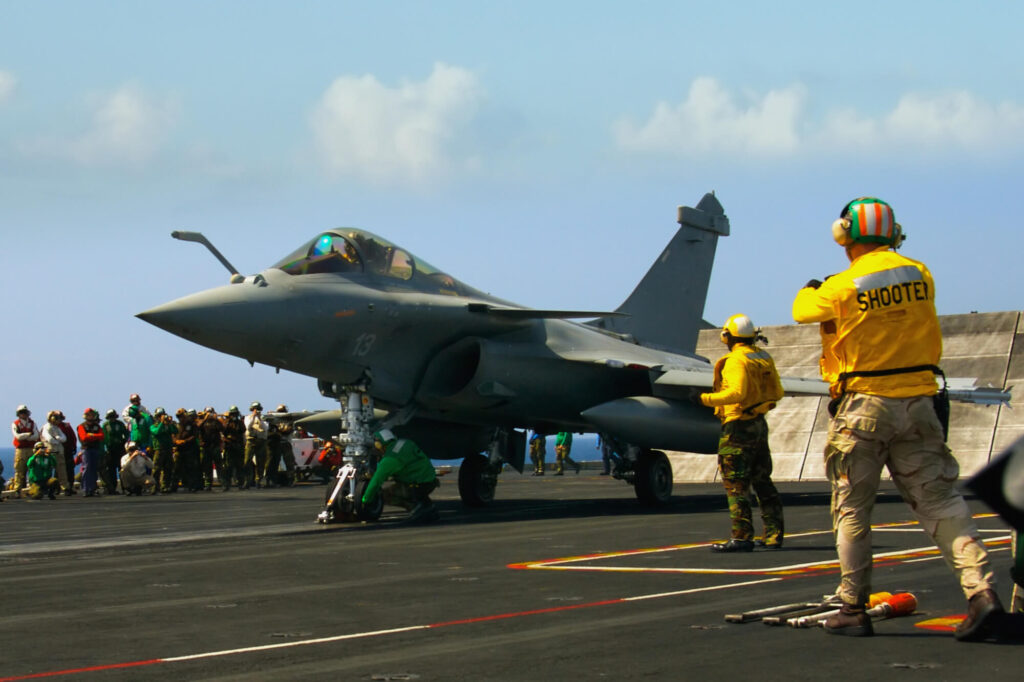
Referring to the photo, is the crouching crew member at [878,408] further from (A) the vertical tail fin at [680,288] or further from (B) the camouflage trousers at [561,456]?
(B) the camouflage trousers at [561,456]

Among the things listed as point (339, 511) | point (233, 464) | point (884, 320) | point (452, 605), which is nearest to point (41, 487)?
point (233, 464)

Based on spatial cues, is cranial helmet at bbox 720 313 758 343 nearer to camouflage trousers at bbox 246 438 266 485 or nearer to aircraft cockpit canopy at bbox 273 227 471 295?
aircraft cockpit canopy at bbox 273 227 471 295

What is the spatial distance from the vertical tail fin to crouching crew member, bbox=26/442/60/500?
36.9 ft

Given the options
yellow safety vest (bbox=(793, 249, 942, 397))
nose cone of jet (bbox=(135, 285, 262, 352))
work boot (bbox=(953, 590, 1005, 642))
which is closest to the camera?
work boot (bbox=(953, 590, 1005, 642))

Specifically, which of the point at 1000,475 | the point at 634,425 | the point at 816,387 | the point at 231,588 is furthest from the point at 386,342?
the point at 1000,475

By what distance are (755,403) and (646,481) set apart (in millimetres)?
6636

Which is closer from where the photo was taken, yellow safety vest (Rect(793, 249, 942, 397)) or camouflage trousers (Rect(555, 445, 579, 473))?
yellow safety vest (Rect(793, 249, 942, 397))

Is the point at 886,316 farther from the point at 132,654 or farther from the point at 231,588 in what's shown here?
the point at 231,588

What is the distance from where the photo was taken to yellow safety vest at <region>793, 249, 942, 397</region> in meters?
6.03

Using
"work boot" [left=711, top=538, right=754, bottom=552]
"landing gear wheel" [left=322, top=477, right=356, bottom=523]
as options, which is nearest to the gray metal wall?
"landing gear wheel" [left=322, top=477, right=356, bottom=523]

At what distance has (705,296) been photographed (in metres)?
22.3

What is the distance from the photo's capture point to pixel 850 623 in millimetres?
5875

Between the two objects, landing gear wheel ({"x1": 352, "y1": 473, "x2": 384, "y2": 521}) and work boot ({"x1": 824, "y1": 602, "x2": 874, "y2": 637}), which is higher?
landing gear wheel ({"x1": 352, "y1": 473, "x2": 384, "y2": 521})

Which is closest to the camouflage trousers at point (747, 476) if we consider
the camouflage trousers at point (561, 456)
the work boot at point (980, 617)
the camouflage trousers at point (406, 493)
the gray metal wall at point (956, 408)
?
the work boot at point (980, 617)
